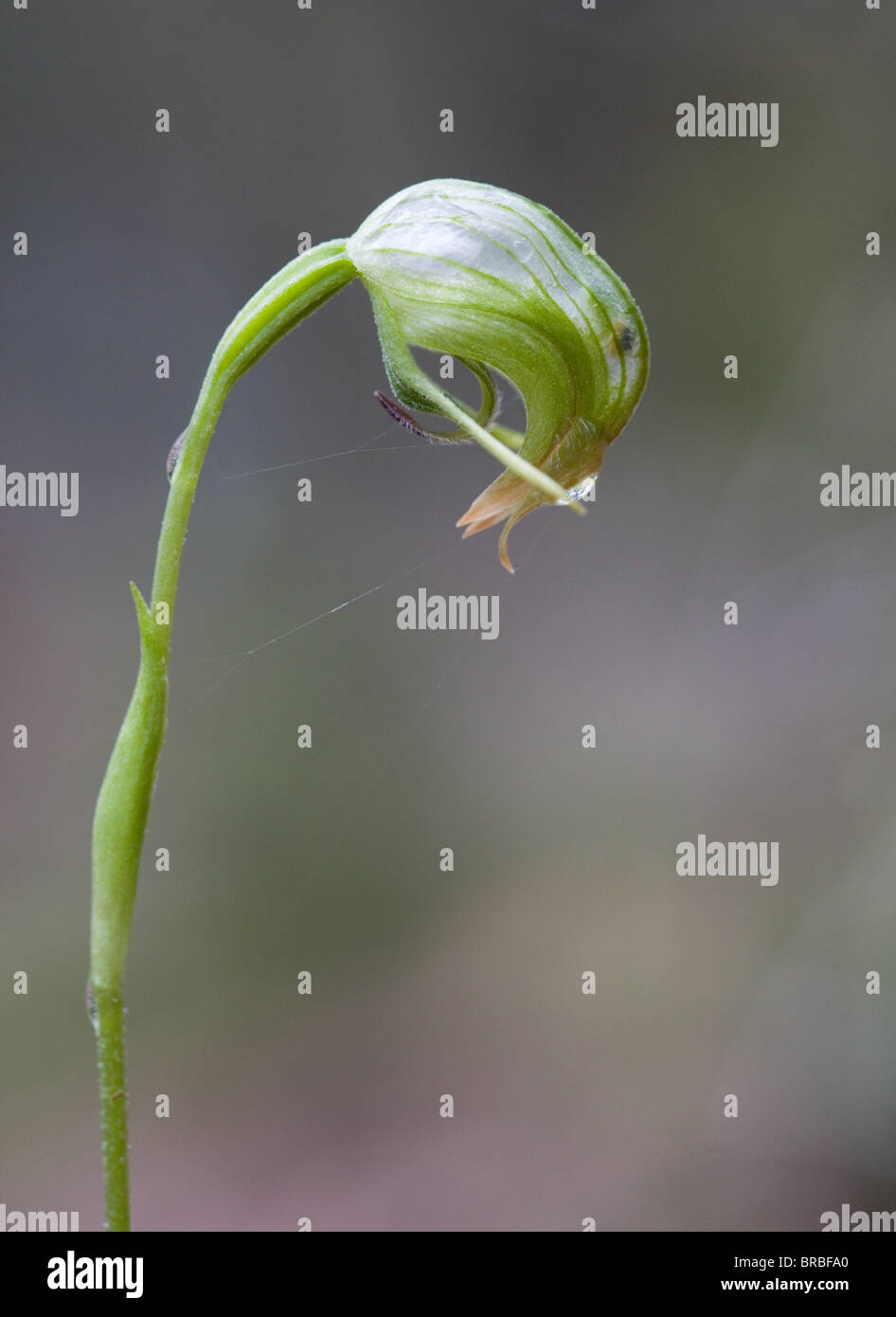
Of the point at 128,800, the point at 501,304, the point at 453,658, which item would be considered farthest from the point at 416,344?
the point at 453,658

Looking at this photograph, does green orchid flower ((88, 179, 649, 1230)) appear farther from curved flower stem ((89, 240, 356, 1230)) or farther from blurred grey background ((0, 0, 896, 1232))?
blurred grey background ((0, 0, 896, 1232))

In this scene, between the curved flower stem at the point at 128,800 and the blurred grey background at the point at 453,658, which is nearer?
the curved flower stem at the point at 128,800

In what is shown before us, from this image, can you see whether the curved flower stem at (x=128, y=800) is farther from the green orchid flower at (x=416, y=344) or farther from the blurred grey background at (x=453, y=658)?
the blurred grey background at (x=453, y=658)

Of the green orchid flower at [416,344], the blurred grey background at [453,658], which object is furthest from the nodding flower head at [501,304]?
the blurred grey background at [453,658]

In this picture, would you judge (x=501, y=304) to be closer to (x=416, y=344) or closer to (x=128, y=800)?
(x=416, y=344)

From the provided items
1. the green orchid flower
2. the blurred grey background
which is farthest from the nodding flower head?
the blurred grey background
